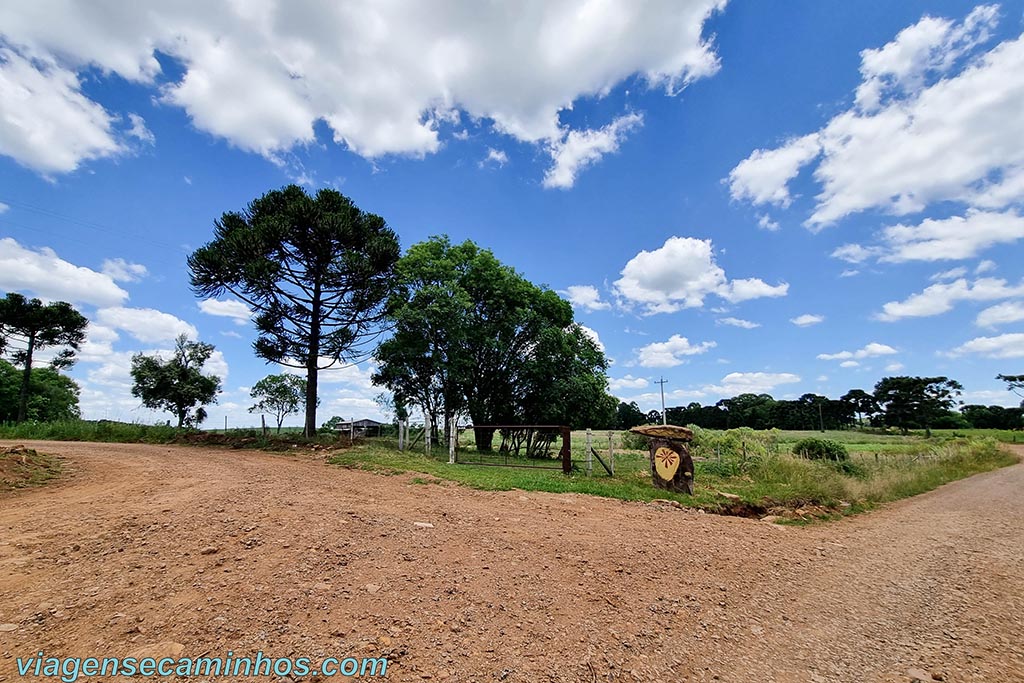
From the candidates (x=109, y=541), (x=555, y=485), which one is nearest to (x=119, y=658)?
(x=109, y=541)

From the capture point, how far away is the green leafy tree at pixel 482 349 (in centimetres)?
1958

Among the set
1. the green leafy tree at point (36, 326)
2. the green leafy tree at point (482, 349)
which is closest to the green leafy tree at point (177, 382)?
the green leafy tree at point (36, 326)

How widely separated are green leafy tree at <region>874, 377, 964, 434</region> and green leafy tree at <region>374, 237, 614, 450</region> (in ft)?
210

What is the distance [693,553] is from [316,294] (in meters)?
19.8

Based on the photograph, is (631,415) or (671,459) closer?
(671,459)

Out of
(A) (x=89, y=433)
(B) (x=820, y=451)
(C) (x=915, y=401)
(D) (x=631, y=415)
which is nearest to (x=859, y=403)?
(C) (x=915, y=401)

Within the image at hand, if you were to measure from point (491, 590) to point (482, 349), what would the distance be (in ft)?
58.7

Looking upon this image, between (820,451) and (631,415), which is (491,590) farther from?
(631,415)

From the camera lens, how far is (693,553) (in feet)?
Result: 17.9

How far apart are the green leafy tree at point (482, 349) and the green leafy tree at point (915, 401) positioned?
6415cm

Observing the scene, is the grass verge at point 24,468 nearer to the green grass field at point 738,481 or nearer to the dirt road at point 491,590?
the dirt road at point 491,590

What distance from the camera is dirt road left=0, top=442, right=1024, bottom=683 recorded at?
2.94 meters

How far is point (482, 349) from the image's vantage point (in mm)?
21688

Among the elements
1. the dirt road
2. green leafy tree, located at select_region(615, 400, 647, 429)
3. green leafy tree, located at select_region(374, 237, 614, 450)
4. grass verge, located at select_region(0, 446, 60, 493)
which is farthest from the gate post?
green leafy tree, located at select_region(615, 400, 647, 429)
